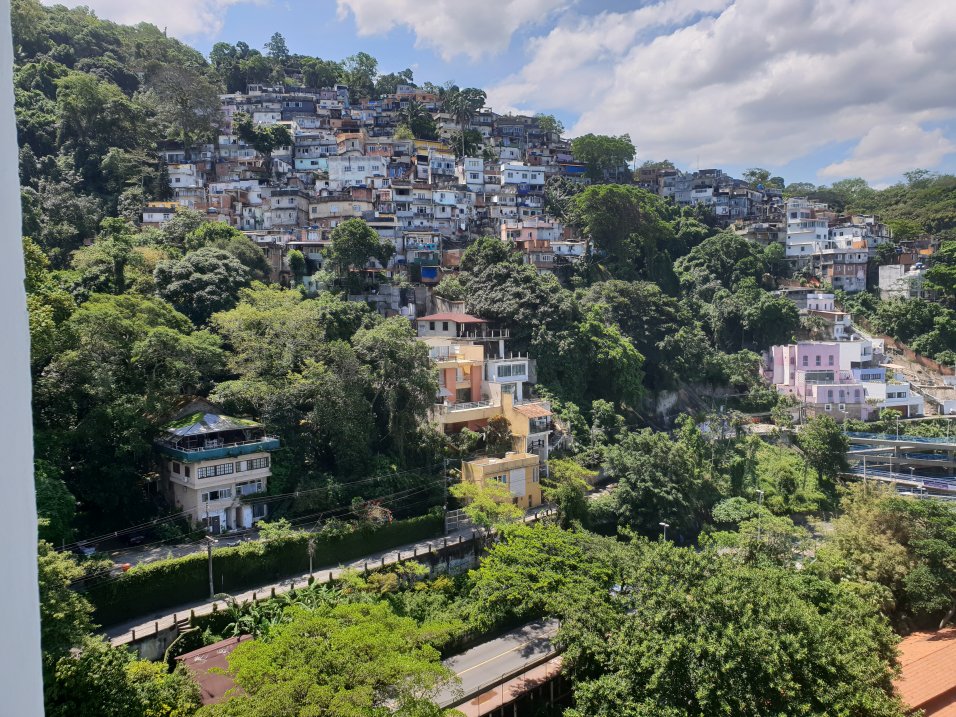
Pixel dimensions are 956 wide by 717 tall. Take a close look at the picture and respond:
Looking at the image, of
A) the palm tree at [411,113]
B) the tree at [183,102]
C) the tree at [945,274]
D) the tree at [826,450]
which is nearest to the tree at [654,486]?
the tree at [826,450]

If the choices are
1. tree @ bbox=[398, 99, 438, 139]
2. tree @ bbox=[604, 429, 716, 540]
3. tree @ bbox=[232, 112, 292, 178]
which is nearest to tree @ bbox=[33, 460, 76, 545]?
tree @ bbox=[604, 429, 716, 540]

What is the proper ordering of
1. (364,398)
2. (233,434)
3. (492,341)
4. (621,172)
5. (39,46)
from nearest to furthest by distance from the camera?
(233,434) < (364,398) < (492,341) < (39,46) < (621,172)

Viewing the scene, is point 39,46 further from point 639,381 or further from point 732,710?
point 732,710

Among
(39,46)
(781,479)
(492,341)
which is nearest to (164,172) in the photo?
(39,46)

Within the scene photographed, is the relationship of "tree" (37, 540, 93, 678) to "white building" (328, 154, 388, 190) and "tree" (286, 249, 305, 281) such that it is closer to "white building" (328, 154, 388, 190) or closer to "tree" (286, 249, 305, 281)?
"tree" (286, 249, 305, 281)

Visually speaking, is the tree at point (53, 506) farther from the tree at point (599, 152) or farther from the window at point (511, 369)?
the tree at point (599, 152)

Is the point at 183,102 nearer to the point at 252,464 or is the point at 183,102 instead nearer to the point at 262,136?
the point at 262,136
